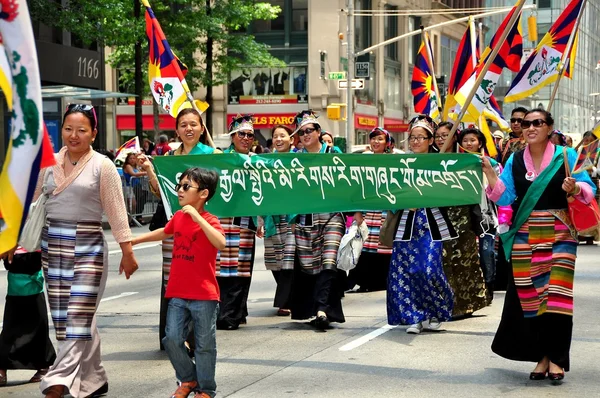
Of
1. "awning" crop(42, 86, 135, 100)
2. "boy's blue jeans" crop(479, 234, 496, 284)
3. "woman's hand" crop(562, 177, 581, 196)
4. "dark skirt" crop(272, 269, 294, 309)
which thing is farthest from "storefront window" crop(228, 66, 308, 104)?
"woman's hand" crop(562, 177, 581, 196)

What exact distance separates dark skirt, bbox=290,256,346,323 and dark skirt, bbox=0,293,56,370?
286 centimetres

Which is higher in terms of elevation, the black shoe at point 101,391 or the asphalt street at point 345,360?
the black shoe at point 101,391

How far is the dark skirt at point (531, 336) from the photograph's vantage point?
7.66m

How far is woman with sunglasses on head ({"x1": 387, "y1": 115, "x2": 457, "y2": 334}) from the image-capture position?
9.81 meters

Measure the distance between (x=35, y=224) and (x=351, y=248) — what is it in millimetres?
3773

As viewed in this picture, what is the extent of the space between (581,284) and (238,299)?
16.6ft

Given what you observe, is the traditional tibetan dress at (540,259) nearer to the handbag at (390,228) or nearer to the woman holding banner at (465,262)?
the handbag at (390,228)

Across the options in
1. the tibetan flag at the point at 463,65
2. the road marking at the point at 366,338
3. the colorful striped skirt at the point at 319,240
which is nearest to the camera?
the road marking at the point at 366,338

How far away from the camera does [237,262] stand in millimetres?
10250

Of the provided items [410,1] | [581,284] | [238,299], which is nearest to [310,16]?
[410,1]

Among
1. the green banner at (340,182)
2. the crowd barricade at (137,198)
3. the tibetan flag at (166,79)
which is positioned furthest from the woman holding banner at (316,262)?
the crowd barricade at (137,198)

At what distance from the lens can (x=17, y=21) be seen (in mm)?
4156

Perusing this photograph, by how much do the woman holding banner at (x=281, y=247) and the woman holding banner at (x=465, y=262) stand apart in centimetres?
139

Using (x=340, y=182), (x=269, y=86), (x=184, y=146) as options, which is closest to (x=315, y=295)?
(x=340, y=182)
